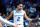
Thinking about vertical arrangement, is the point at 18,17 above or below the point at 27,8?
below

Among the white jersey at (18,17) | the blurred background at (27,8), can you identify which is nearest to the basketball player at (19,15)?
the white jersey at (18,17)

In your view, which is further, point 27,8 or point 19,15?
point 27,8

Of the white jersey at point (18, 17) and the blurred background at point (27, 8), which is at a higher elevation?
the blurred background at point (27, 8)

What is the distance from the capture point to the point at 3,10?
2.81 m

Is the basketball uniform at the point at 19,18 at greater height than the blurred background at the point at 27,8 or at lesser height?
lesser

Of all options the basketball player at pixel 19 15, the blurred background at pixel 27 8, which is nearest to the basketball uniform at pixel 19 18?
the basketball player at pixel 19 15

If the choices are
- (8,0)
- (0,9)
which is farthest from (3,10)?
(8,0)

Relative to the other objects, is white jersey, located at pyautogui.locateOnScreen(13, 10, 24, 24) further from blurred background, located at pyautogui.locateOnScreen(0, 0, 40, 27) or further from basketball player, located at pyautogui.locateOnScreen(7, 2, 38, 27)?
blurred background, located at pyautogui.locateOnScreen(0, 0, 40, 27)

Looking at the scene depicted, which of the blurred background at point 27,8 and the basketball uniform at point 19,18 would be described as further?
the blurred background at point 27,8

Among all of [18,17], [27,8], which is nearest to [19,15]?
[18,17]

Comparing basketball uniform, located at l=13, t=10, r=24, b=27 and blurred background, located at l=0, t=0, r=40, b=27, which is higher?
blurred background, located at l=0, t=0, r=40, b=27

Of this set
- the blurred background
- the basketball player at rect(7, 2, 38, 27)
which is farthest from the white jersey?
the blurred background

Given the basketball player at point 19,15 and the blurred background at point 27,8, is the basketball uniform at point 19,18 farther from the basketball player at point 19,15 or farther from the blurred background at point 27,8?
the blurred background at point 27,8

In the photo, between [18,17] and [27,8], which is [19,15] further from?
[27,8]
